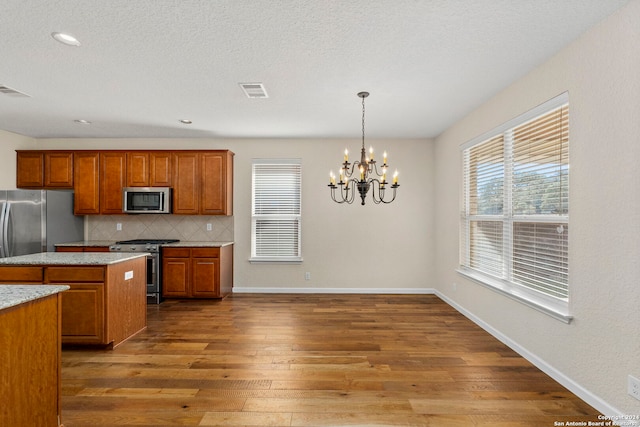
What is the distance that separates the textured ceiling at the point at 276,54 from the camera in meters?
2.12

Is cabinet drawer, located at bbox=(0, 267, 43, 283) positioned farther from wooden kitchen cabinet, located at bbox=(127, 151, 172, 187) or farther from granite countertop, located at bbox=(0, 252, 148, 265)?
wooden kitchen cabinet, located at bbox=(127, 151, 172, 187)

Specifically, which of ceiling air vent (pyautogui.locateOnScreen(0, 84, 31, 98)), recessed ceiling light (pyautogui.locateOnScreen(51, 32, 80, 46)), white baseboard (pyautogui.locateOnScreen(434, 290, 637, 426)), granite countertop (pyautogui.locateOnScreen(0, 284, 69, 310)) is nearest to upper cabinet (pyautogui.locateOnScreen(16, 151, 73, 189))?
ceiling air vent (pyautogui.locateOnScreen(0, 84, 31, 98))

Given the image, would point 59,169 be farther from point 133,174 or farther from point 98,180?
point 133,174

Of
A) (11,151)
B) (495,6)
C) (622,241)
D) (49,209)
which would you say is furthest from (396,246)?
(11,151)

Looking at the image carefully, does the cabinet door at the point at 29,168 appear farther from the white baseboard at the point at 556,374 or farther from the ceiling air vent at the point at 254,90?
the white baseboard at the point at 556,374

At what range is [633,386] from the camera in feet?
6.54

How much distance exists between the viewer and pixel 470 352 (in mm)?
3201

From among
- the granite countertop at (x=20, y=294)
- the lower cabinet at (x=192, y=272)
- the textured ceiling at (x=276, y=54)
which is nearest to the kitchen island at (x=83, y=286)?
the granite countertop at (x=20, y=294)

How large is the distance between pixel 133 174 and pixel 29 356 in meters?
4.14

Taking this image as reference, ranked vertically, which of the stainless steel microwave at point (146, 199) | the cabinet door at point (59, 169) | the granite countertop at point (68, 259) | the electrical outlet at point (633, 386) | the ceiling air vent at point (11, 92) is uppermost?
the ceiling air vent at point (11, 92)

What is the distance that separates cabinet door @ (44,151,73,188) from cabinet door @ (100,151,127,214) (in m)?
0.52

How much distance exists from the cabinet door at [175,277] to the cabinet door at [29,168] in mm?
2574

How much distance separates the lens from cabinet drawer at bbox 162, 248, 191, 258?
5055mm

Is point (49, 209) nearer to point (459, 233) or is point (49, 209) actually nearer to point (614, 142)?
point (459, 233)
